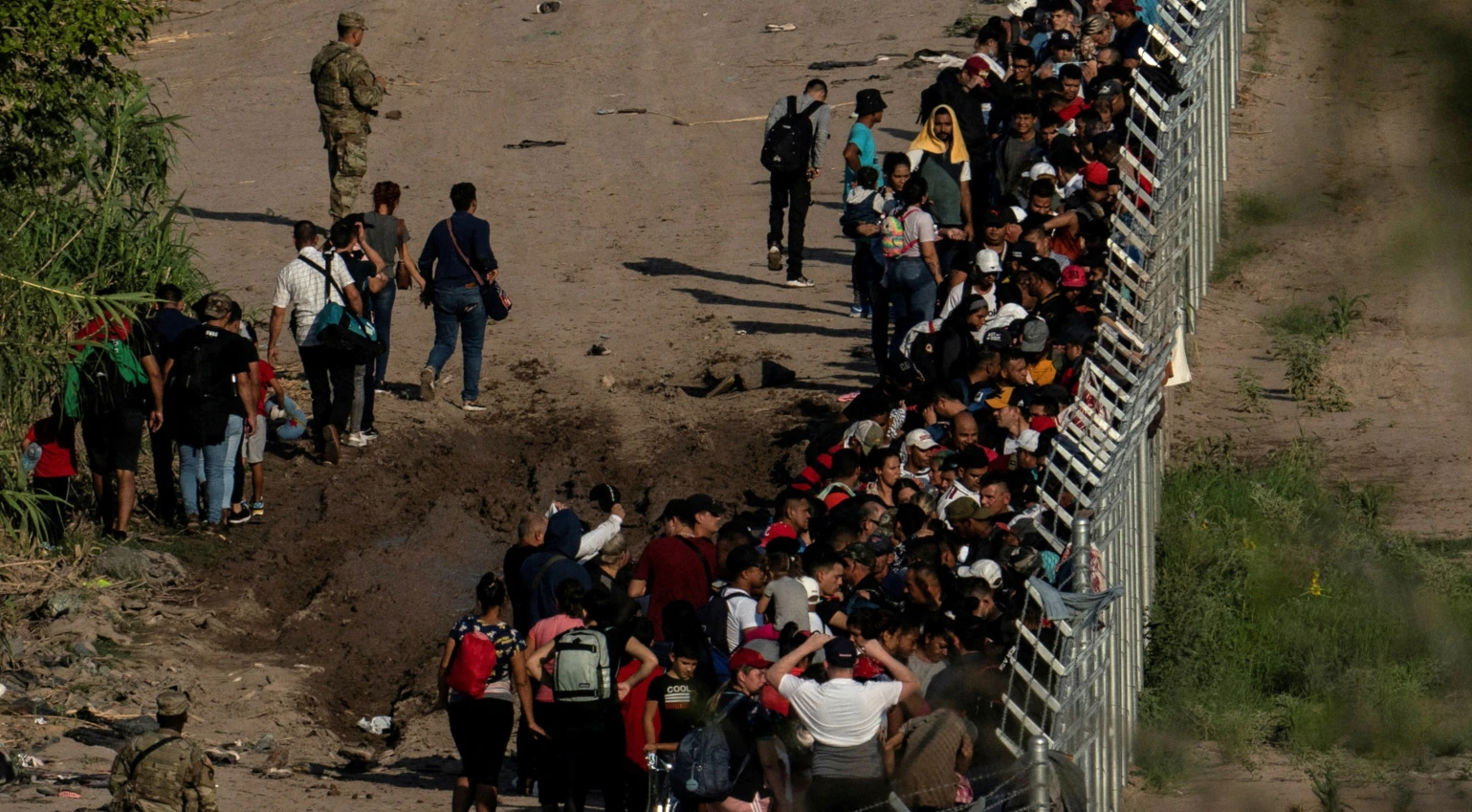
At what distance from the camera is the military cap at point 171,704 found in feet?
26.3

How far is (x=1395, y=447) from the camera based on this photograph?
1502 cm

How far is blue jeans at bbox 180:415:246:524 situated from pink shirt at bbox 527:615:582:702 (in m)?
4.86

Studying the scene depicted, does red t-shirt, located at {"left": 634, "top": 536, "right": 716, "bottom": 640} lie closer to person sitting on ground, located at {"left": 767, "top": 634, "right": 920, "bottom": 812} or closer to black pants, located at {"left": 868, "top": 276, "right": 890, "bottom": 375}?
person sitting on ground, located at {"left": 767, "top": 634, "right": 920, "bottom": 812}

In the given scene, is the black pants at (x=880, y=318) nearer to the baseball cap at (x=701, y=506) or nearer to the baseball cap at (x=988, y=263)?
the baseball cap at (x=988, y=263)

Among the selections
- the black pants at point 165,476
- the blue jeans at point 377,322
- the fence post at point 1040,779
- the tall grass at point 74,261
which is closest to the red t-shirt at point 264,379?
the black pants at point 165,476

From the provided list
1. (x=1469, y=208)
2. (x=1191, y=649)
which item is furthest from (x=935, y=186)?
(x=1469, y=208)

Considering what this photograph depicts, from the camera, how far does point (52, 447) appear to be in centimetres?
1300

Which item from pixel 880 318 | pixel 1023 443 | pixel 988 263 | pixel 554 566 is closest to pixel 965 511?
pixel 1023 443

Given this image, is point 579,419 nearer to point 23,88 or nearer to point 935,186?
point 935,186

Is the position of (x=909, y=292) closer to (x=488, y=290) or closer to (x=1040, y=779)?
(x=488, y=290)

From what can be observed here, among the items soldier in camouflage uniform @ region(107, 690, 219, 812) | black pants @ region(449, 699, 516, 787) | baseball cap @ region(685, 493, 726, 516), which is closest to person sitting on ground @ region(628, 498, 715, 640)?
baseball cap @ region(685, 493, 726, 516)

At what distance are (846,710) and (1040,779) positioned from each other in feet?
5.05

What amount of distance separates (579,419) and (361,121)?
13.7 feet

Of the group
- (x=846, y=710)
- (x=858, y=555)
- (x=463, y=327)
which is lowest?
(x=846, y=710)
